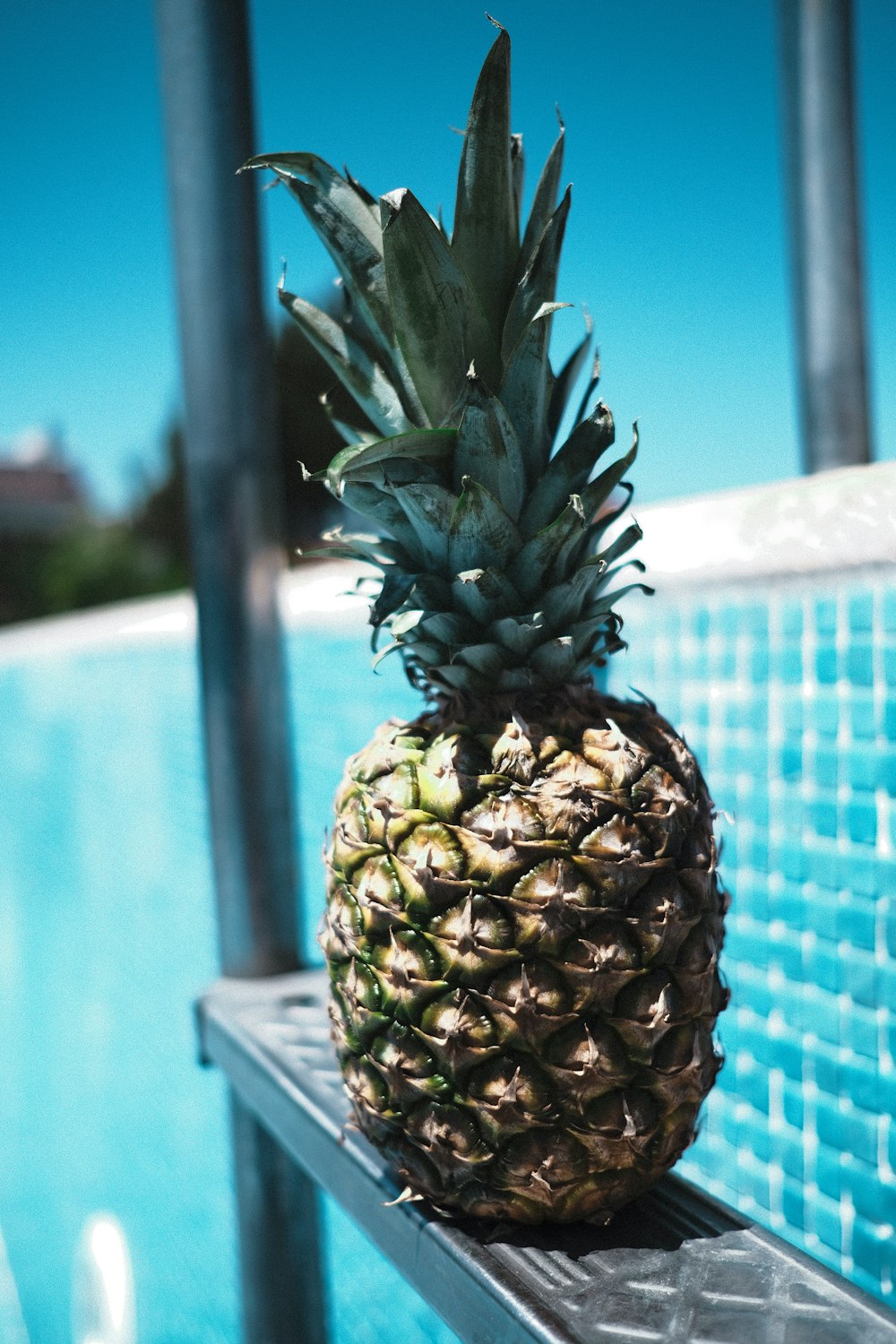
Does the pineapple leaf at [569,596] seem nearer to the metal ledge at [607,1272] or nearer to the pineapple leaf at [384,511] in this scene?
the pineapple leaf at [384,511]

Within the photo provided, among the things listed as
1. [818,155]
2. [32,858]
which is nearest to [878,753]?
[818,155]

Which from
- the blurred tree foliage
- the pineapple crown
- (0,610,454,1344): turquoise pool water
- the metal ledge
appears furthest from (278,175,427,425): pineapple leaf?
the blurred tree foliage

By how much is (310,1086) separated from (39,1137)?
1.75 meters

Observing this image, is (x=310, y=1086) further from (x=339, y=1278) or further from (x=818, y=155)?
(x=818, y=155)

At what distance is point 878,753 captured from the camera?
2.82 ft

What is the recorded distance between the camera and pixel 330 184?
2.24 feet

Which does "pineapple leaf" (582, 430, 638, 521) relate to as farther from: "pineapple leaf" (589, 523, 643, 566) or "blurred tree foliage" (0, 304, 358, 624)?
"blurred tree foliage" (0, 304, 358, 624)

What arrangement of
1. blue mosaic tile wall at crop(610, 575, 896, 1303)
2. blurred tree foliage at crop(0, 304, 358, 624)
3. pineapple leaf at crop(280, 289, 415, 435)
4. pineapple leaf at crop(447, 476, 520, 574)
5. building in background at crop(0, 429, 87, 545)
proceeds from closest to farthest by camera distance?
pineapple leaf at crop(447, 476, 520, 574), pineapple leaf at crop(280, 289, 415, 435), blue mosaic tile wall at crop(610, 575, 896, 1303), blurred tree foliage at crop(0, 304, 358, 624), building in background at crop(0, 429, 87, 545)

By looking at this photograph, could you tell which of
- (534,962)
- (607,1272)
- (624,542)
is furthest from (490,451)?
(607,1272)

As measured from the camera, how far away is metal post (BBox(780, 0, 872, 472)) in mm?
1558

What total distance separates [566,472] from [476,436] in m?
0.08

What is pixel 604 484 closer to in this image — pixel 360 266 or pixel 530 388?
pixel 530 388

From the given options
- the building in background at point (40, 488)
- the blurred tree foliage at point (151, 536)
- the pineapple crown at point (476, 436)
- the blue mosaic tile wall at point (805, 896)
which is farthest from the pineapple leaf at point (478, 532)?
the building in background at point (40, 488)

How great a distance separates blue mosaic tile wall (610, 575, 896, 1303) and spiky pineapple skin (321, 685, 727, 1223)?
227mm
